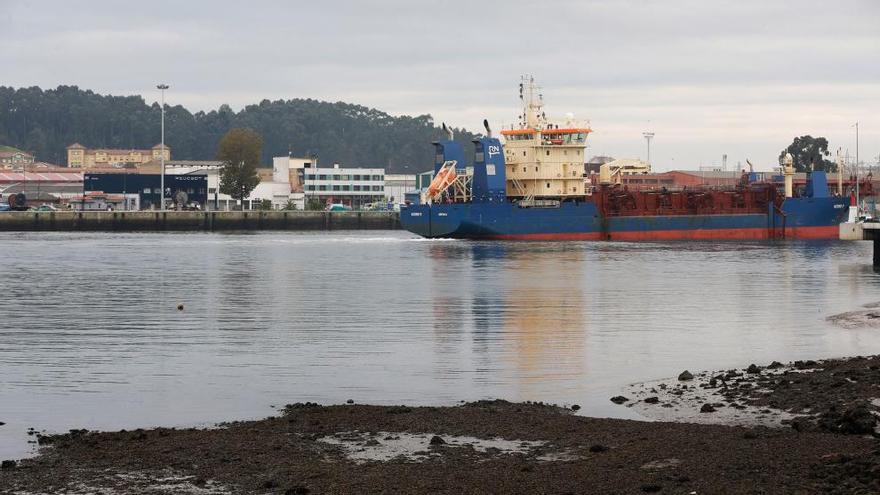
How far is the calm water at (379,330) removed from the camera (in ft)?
62.7

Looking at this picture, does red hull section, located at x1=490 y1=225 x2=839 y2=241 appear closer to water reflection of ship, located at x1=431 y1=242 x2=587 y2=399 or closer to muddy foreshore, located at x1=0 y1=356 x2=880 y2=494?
water reflection of ship, located at x1=431 y1=242 x2=587 y2=399

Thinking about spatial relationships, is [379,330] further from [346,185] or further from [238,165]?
[346,185]

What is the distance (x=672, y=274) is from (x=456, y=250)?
69.9ft

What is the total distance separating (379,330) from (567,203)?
5301 centimetres

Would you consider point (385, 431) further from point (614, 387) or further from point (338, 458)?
point (614, 387)

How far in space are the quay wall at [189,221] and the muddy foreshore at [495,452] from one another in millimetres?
98387

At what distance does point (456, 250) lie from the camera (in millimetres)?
68812

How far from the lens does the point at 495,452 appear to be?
14547 mm

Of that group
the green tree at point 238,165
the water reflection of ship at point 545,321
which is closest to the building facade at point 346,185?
the green tree at point 238,165

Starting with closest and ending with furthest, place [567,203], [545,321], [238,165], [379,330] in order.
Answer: [379,330] < [545,321] < [567,203] < [238,165]

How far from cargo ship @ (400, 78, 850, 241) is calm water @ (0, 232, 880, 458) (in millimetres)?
20982

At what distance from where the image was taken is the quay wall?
370 ft

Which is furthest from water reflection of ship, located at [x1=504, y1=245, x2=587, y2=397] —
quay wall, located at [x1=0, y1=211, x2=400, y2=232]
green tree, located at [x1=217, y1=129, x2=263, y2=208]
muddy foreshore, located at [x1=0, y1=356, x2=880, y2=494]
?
green tree, located at [x1=217, y1=129, x2=263, y2=208]

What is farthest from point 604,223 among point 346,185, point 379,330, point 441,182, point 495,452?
point 346,185
